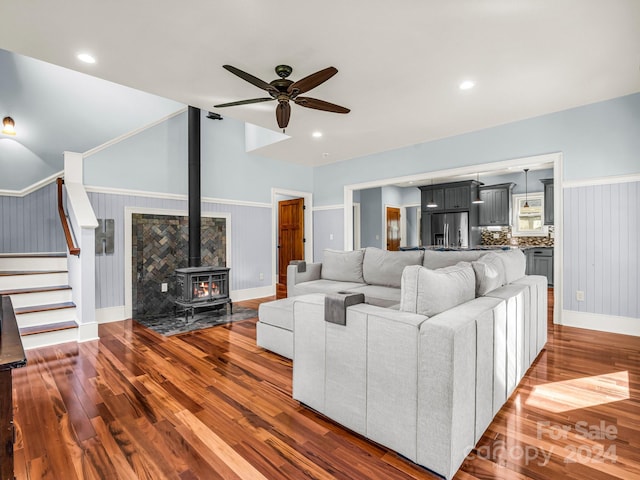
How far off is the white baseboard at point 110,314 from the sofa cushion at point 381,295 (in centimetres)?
329

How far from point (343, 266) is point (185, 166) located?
118 inches

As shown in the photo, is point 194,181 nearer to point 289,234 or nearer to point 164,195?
point 164,195

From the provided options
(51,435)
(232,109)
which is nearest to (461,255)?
(232,109)

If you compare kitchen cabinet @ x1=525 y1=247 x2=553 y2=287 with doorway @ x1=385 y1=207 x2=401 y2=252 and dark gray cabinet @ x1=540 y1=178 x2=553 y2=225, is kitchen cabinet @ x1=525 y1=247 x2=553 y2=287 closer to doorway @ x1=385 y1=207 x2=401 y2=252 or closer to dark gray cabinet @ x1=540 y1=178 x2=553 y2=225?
dark gray cabinet @ x1=540 y1=178 x2=553 y2=225

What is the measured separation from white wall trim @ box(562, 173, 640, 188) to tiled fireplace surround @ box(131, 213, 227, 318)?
5330mm

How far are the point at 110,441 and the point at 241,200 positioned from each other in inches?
176

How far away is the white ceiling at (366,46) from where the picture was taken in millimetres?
2207

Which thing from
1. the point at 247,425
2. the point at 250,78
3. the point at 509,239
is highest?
the point at 250,78

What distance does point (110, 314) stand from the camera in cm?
429

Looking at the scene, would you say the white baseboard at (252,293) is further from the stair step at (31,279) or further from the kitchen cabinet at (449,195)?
the kitchen cabinet at (449,195)

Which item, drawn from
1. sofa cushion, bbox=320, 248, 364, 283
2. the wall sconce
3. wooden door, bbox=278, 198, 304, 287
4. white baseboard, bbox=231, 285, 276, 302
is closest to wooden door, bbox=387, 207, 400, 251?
wooden door, bbox=278, 198, 304, 287

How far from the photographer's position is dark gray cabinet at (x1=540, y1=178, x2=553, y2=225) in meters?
7.00

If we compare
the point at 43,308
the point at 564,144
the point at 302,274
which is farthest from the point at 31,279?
the point at 564,144

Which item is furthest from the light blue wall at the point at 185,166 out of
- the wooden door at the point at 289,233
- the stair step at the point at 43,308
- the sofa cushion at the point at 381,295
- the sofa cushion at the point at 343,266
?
the sofa cushion at the point at 381,295
